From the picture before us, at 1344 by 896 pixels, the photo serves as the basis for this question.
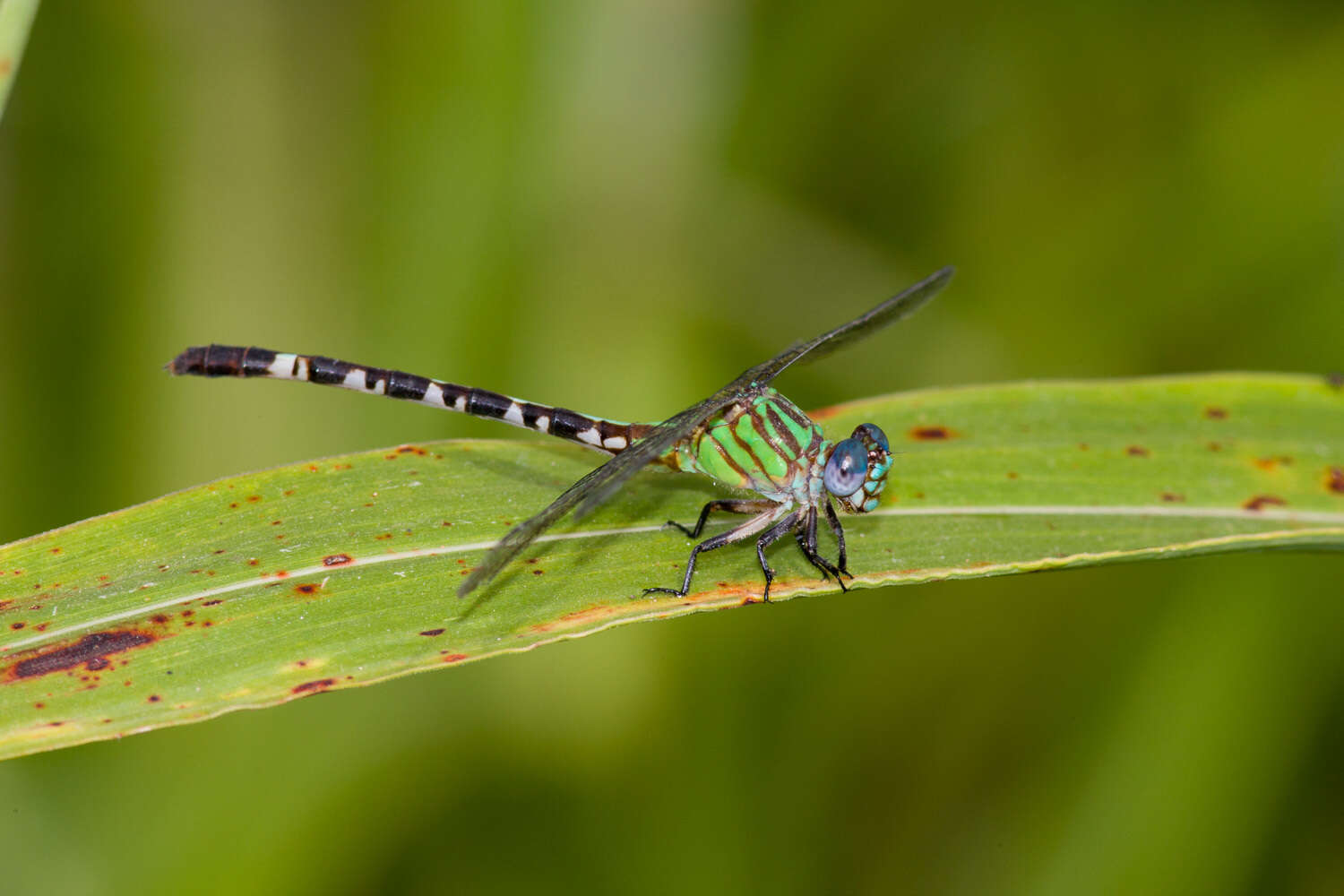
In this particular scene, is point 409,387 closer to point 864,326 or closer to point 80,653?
point 80,653

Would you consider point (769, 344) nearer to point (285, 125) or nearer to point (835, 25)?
point (835, 25)

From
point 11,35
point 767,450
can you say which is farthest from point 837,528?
point 11,35

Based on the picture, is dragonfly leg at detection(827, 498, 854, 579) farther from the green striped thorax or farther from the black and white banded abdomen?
the black and white banded abdomen

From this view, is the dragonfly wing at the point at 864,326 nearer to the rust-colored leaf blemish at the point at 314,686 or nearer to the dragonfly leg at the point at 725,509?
the dragonfly leg at the point at 725,509

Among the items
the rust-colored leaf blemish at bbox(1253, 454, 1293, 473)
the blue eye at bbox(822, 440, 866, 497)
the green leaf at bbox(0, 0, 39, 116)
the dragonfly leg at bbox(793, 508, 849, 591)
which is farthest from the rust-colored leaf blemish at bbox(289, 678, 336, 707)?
the rust-colored leaf blemish at bbox(1253, 454, 1293, 473)

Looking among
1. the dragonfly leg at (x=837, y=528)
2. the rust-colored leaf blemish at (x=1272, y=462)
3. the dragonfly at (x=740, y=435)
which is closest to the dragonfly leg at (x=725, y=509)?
the dragonfly at (x=740, y=435)

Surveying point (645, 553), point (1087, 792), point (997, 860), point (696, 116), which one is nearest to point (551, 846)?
point (645, 553)

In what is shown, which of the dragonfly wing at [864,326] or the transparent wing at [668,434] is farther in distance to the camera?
the dragonfly wing at [864,326]
